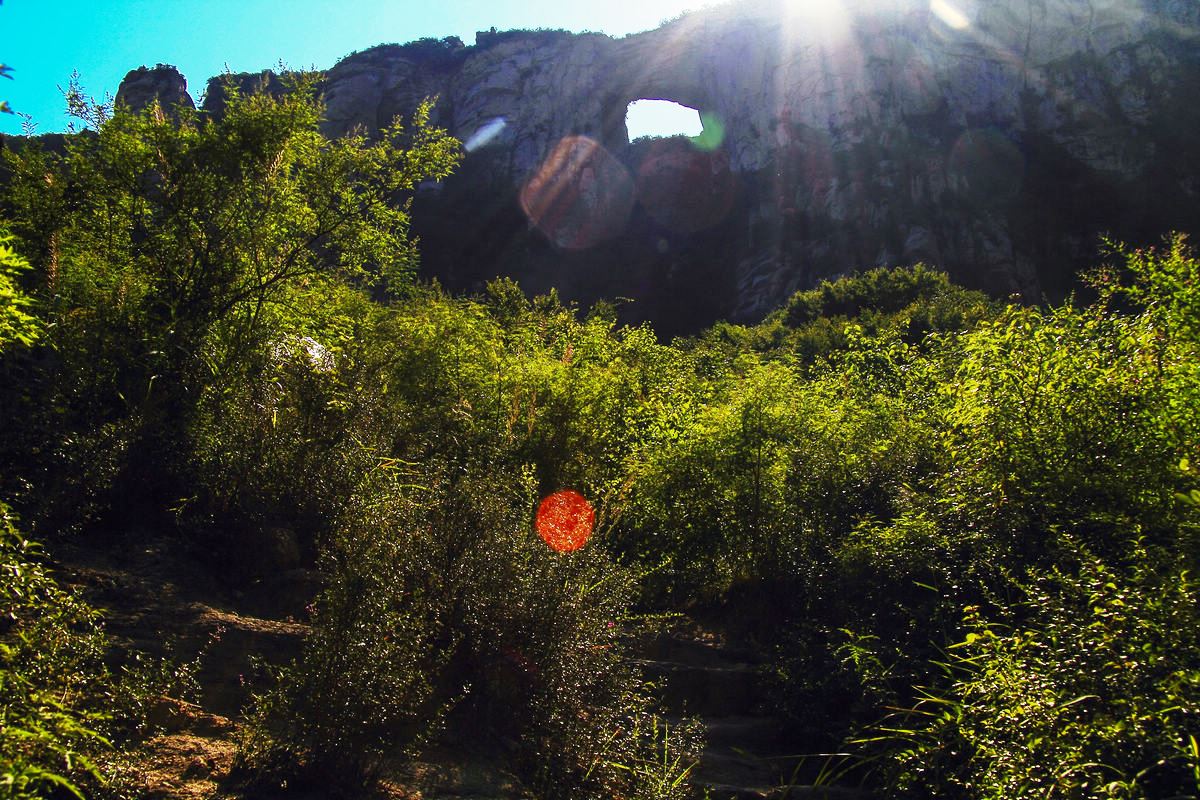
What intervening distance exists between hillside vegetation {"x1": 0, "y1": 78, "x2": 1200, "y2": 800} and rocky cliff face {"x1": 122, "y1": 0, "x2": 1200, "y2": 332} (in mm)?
32814

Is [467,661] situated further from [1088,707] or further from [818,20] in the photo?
[818,20]

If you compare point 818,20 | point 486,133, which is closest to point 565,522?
point 486,133

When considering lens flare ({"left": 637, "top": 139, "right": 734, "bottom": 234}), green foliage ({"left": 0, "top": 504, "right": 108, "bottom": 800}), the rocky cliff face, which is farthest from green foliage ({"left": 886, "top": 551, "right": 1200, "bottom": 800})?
lens flare ({"left": 637, "top": 139, "right": 734, "bottom": 234})

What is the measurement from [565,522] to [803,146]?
45.4 metres

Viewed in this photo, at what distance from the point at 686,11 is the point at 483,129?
1645 cm

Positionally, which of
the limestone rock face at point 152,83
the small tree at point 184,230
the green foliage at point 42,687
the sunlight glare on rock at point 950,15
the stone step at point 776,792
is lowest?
the stone step at point 776,792

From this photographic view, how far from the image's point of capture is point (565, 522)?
18.8 feet

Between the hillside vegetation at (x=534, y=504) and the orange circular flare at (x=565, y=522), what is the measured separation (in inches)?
6.2

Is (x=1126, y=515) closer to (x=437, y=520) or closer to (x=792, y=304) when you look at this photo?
(x=437, y=520)

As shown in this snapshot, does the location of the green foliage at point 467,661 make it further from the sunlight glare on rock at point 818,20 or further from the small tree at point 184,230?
the sunlight glare on rock at point 818,20

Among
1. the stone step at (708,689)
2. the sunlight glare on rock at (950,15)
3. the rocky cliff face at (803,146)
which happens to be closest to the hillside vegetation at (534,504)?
the stone step at (708,689)

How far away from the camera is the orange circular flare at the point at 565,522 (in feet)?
16.8

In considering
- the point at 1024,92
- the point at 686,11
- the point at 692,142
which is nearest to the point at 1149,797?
the point at 1024,92

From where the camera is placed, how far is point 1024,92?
4375 centimetres
